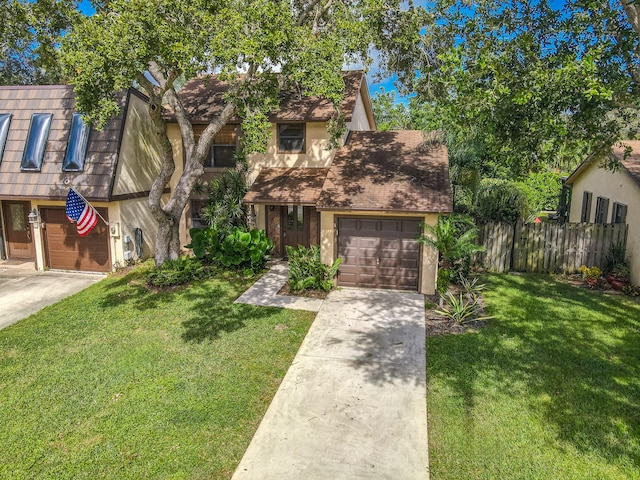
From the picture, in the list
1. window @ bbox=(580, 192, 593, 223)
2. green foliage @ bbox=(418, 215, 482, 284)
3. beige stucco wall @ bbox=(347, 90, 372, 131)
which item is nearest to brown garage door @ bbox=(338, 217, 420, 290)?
green foliage @ bbox=(418, 215, 482, 284)

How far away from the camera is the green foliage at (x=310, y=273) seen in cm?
1303

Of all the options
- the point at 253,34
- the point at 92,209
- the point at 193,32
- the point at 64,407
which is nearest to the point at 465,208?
the point at 253,34

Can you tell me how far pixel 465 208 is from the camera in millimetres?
17125

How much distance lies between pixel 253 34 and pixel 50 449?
9.93 m

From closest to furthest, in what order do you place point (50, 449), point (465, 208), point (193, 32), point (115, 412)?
point (50, 449) → point (115, 412) → point (193, 32) → point (465, 208)

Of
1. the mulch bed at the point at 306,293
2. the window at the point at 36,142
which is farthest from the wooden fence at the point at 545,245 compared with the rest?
the window at the point at 36,142

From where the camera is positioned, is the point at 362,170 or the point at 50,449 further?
the point at 362,170

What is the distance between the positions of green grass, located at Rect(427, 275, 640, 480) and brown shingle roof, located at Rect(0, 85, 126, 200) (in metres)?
11.4

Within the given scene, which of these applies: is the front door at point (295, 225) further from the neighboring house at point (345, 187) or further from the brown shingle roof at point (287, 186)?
the brown shingle roof at point (287, 186)

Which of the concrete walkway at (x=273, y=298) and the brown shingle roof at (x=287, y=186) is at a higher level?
the brown shingle roof at (x=287, y=186)

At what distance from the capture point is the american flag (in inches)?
530

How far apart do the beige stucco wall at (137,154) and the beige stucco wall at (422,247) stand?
6.94 m

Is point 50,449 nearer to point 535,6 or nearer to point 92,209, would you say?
point 92,209

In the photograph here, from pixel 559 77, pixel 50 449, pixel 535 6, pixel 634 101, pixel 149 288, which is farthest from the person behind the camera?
pixel 149 288
